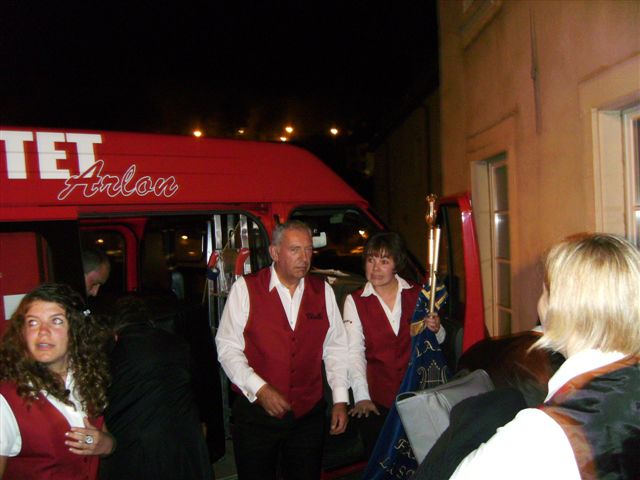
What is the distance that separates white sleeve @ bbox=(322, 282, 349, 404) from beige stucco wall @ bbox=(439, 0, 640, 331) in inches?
75.8

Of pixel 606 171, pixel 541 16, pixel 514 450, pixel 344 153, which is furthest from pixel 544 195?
pixel 344 153

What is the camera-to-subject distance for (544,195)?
169 inches

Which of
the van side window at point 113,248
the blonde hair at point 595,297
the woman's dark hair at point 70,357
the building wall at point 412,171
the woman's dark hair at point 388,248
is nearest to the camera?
the blonde hair at point 595,297

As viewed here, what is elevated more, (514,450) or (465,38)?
(465,38)

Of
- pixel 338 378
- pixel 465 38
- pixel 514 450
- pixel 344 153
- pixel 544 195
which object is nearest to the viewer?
pixel 514 450

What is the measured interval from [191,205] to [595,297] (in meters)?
2.76

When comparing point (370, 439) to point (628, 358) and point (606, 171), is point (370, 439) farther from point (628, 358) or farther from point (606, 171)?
point (606, 171)

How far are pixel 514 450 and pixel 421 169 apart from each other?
11.4 meters

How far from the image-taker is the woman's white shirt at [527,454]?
1063mm

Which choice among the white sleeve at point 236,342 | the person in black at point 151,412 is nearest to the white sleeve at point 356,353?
the white sleeve at point 236,342

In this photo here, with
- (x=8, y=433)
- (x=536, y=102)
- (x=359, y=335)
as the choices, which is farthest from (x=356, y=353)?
(x=536, y=102)

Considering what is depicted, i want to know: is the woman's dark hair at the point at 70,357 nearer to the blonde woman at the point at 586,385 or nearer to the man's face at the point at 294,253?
the man's face at the point at 294,253

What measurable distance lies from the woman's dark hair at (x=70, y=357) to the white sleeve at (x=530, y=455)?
5.18 ft

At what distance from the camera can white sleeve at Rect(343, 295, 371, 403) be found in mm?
2850
